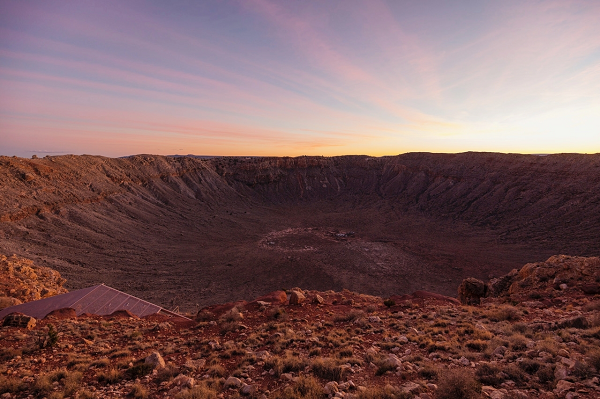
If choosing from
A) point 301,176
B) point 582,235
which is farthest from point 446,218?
point 301,176

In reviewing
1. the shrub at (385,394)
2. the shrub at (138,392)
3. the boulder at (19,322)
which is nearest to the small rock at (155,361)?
the shrub at (138,392)

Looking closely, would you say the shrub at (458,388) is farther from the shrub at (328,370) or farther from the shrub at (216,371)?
the shrub at (216,371)

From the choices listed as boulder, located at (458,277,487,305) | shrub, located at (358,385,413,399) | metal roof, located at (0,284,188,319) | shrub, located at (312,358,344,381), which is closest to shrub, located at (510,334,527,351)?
shrub, located at (358,385,413,399)

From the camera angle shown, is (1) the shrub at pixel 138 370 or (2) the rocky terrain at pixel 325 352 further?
(1) the shrub at pixel 138 370

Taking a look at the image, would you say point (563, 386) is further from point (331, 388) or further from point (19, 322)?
point (19, 322)

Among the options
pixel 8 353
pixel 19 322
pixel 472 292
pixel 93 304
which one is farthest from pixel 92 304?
pixel 472 292
